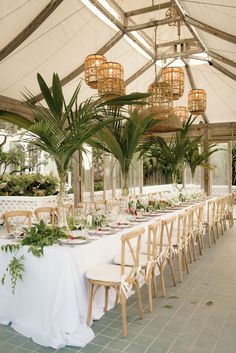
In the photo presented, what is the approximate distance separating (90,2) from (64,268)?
5.03 meters

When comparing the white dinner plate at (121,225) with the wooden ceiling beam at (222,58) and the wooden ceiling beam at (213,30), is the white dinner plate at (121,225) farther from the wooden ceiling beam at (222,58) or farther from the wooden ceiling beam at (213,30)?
the wooden ceiling beam at (222,58)

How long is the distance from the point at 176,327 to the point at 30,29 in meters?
5.12

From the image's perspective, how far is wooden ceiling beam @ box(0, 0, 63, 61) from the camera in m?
5.77

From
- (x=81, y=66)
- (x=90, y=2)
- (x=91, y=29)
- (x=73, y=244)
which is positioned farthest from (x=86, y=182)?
(x=73, y=244)

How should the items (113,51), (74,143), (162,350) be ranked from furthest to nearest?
1. (113,51)
2. (74,143)
3. (162,350)

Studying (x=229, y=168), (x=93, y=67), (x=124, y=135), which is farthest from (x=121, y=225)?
(x=229, y=168)

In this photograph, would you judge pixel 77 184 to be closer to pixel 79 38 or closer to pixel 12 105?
pixel 12 105

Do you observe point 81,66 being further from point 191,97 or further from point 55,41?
point 191,97

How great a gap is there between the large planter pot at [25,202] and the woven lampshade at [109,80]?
11.0ft

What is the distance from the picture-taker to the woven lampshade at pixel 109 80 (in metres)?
5.67

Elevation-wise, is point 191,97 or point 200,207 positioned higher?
point 191,97

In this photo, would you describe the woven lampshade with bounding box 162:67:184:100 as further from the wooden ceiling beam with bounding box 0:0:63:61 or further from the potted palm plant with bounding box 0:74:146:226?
the potted palm plant with bounding box 0:74:146:226

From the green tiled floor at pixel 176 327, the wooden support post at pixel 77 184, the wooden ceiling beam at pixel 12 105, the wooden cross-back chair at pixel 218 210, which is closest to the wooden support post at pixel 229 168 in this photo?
the wooden cross-back chair at pixel 218 210

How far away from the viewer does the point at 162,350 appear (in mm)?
2889
